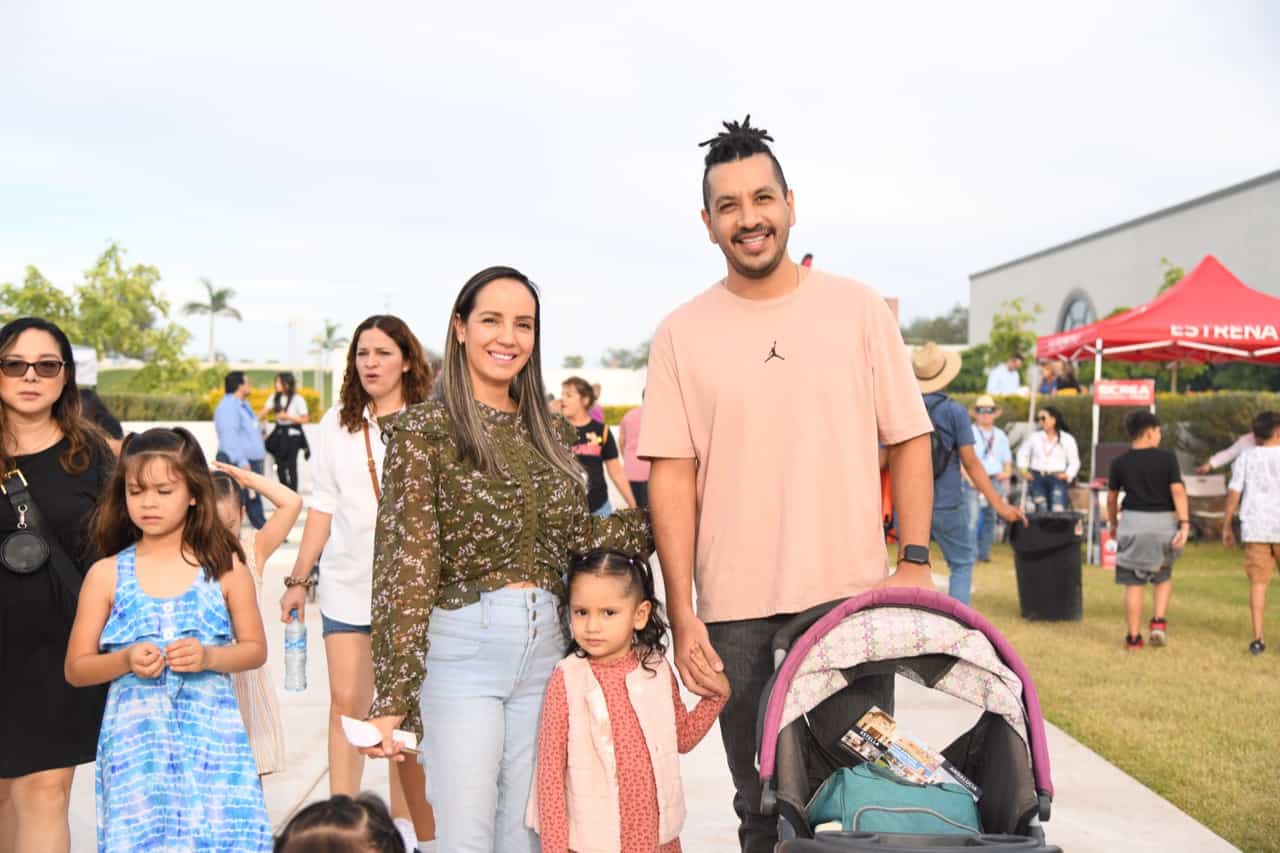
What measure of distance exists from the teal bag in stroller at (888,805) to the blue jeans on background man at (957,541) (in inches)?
225

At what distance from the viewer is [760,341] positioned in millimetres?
3441

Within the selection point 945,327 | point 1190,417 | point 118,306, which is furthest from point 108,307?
point 945,327

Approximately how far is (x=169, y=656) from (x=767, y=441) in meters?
1.79

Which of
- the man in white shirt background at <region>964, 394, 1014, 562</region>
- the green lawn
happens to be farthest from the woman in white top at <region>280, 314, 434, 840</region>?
the man in white shirt background at <region>964, 394, 1014, 562</region>

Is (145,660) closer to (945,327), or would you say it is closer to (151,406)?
(151,406)

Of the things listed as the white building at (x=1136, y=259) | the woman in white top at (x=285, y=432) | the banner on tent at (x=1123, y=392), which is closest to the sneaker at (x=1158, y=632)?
the banner on tent at (x=1123, y=392)

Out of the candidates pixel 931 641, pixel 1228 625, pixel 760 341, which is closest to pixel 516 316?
pixel 760 341

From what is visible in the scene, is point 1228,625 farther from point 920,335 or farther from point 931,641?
point 920,335

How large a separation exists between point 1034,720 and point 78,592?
2.98 metres

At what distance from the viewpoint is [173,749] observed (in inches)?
138

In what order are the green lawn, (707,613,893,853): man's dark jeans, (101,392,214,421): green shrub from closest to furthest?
1. (707,613,893,853): man's dark jeans
2. the green lawn
3. (101,392,214,421): green shrub

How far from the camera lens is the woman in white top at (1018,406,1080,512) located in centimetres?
1570

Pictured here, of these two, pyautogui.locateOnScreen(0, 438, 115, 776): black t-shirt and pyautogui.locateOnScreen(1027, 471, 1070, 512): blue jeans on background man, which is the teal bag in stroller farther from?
pyautogui.locateOnScreen(1027, 471, 1070, 512): blue jeans on background man

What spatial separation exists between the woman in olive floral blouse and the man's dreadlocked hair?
0.63m
